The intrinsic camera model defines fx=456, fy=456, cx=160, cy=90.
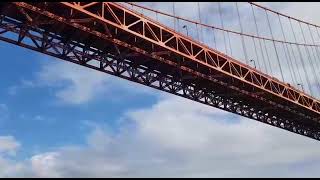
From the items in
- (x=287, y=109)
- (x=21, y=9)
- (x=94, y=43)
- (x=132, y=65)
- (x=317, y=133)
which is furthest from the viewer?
(x=317, y=133)

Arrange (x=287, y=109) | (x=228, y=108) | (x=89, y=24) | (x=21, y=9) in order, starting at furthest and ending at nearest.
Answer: (x=287, y=109), (x=228, y=108), (x=89, y=24), (x=21, y=9)

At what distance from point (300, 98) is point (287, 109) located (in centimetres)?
207

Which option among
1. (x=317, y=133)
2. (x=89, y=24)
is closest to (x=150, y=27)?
(x=89, y=24)

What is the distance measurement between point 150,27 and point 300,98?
2178 centimetres

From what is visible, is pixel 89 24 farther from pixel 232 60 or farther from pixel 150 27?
pixel 232 60

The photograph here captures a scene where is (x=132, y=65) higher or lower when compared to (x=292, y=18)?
lower

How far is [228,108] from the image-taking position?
1351 inches

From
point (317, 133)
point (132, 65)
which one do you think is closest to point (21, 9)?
point (132, 65)

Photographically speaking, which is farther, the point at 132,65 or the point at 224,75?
the point at 224,75

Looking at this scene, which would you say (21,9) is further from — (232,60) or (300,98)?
(300,98)

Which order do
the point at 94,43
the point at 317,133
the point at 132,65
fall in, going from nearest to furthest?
the point at 94,43
the point at 132,65
the point at 317,133

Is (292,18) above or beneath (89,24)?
above

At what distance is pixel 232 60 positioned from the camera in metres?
28.4

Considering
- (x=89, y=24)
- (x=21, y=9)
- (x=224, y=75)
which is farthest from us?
(x=224, y=75)
